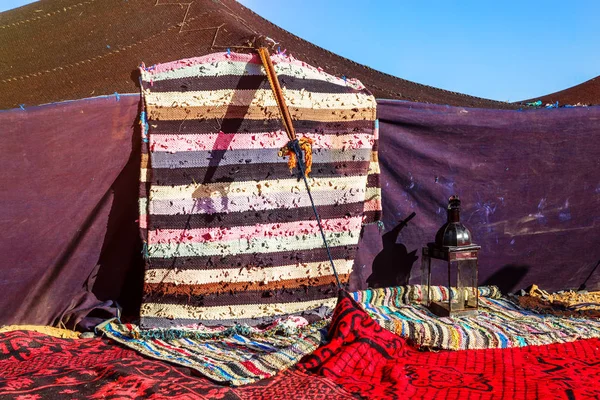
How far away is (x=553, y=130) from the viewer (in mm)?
2988

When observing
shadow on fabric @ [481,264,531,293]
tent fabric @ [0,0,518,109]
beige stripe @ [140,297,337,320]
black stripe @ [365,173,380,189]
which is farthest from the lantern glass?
tent fabric @ [0,0,518,109]

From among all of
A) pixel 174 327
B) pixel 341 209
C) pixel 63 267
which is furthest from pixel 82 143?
pixel 341 209

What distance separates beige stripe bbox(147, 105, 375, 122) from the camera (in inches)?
92.0

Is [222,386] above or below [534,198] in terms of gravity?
below

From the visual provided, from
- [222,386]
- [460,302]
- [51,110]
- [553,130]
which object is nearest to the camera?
[222,386]

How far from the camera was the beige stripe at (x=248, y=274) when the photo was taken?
237cm

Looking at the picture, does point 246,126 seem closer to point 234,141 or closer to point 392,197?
point 234,141

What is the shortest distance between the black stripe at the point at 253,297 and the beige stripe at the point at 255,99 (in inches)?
32.8

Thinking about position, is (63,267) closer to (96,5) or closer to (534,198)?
(96,5)

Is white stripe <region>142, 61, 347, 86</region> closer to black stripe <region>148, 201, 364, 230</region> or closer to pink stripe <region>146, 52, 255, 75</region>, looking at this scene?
pink stripe <region>146, 52, 255, 75</region>

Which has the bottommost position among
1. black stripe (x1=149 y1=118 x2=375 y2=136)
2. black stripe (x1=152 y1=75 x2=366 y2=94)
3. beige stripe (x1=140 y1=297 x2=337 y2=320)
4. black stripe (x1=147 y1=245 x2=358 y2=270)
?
beige stripe (x1=140 y1=297 x2=337 y2=320)

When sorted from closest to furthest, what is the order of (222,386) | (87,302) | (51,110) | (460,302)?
(222,386) → (51,110) → (87,302) → (460,302)

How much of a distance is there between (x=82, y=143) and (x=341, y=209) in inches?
46.5

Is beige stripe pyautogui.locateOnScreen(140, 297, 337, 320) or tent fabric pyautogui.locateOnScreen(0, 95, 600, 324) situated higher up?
tent fabric pyautogui.locateOnScreen(0, 95, 600, 324)
